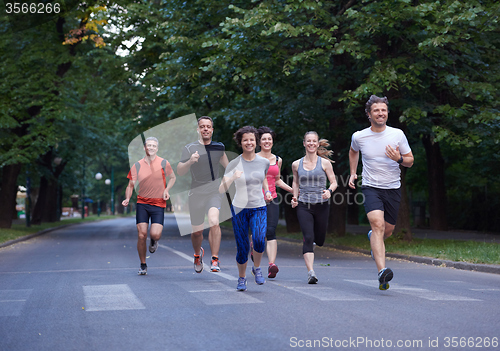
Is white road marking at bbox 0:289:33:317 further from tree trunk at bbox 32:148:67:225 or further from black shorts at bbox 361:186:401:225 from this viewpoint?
tree trunk at bbox 32:148:67:225

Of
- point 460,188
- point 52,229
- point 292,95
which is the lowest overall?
point 52,229

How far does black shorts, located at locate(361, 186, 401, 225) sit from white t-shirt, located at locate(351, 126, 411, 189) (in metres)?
0.06

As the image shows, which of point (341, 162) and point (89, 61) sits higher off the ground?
point (89, 61)

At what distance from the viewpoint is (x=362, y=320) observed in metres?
5.96

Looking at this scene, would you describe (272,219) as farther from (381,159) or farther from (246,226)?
(381,159)

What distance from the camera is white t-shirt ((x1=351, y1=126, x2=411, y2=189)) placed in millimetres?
8000

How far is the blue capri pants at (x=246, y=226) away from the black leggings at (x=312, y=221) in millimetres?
1325

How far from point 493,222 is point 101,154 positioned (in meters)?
21.5

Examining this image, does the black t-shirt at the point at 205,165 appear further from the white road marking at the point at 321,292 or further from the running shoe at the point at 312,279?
the running shoe at the point at 312,279

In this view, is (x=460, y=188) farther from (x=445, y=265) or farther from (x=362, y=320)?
(x=362, y=320)

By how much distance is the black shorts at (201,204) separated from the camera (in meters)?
9.16

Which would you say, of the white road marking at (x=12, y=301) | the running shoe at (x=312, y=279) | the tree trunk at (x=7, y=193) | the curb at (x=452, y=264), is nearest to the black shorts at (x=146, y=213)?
the white road marking at (x=12, y=301)

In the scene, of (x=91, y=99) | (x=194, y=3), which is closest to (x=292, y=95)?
Answer: (x=194, y=3)

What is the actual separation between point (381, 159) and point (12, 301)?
484 centimetres
